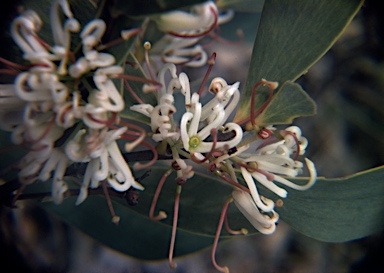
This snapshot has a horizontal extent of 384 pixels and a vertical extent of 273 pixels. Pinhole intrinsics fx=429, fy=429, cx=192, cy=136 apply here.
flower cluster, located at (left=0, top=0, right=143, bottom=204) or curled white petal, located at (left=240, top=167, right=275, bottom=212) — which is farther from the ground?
flower cluster, located at (left=0, top=0, right=143, bottom=204)

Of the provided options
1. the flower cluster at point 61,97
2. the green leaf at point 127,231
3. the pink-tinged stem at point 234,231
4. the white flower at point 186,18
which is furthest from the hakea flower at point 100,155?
the green leaf at point 127,231

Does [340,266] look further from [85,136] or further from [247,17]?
[85,136]

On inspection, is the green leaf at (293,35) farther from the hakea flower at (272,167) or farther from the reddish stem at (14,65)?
the reddish stem at (14,65)

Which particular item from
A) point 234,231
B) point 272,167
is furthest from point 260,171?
point 234,231

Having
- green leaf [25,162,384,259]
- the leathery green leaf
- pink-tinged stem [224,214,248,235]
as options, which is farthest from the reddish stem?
pink-tinged stem [224,214,248,235]

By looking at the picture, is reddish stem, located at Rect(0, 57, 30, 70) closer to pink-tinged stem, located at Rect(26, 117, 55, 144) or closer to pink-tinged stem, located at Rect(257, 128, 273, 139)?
pink-tinged stem, located at Rect(26, 117, 55, 144)

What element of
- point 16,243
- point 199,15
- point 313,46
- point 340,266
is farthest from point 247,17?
point 340,266

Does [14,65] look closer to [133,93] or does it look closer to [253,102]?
[133,93]
